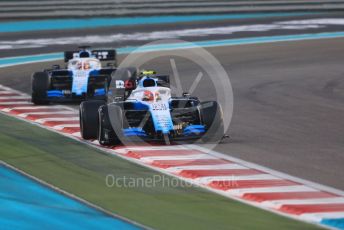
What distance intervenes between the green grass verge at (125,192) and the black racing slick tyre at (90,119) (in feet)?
0.86

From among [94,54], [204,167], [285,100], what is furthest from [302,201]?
[94,54]

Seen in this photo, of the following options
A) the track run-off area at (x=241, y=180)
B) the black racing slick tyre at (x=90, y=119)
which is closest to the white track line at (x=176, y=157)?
the track run-off area at (x=241, y=180)

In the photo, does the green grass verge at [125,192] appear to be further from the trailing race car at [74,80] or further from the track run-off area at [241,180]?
the trailing race car at [74,80]

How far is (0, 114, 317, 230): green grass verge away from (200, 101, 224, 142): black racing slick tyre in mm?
1886

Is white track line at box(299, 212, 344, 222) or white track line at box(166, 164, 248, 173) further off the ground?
white track line at box(166, 164, 248, 173)

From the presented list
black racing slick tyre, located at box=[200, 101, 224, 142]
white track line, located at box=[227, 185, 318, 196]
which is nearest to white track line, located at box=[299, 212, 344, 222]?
white track line, located at box=[227, 185, 318, 196]

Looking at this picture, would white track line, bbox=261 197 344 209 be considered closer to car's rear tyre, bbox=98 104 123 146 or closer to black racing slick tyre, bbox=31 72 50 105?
car's rear tyre, bbox=98 104 123 146

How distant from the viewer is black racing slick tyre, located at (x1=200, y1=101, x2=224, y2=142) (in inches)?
637

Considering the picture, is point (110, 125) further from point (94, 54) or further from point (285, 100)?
point (94, 54)

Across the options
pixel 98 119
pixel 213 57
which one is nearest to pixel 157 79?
pixel 98 119

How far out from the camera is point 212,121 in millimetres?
16172

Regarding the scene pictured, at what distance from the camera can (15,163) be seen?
1455 cm

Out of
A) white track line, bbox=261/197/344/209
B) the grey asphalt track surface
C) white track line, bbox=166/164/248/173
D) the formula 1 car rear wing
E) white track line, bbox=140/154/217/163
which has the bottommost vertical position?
white track line, bbox=261/197/344/209

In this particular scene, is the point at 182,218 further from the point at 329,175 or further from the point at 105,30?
the point at 105,30
